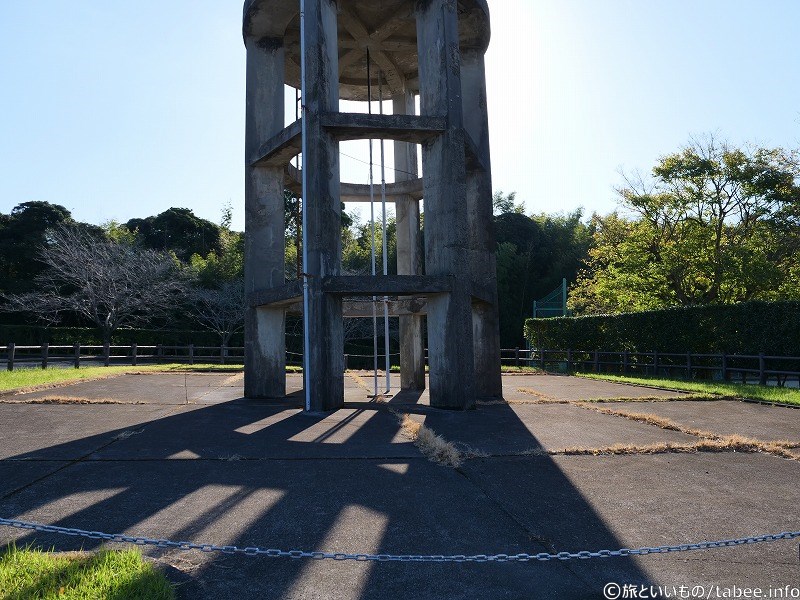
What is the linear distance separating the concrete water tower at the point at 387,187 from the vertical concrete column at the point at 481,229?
1.1 inches

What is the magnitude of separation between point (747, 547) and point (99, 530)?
4.56m

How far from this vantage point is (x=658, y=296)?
25.0m

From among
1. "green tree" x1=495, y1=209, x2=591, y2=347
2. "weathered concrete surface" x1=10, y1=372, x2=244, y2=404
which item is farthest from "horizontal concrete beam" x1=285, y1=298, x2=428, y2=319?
"green tree" x1=495, y1=209, x2=591, y2=347

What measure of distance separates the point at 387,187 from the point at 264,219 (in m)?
3.49

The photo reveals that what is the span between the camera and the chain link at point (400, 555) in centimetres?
369

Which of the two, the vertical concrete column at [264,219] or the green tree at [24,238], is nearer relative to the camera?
the vertical concrete column at [264,219]

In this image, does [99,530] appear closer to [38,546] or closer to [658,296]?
[38,546]

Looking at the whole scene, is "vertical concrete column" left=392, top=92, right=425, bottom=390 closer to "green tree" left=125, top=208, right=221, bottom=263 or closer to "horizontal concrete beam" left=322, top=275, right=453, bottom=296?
"horizontal concrete beam" left=322, top=275, right=453, bottom=296

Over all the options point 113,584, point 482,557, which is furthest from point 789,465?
point 113,584

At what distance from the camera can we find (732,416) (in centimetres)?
1073

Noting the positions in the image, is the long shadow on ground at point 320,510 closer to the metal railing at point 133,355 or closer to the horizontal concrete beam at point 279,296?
the horizontal concrete beam at point 279,296

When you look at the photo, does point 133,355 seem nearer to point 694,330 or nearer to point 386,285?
point 386,285

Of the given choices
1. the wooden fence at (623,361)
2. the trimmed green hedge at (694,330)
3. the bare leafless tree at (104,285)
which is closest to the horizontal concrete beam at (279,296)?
the wooden fence at (623,361)

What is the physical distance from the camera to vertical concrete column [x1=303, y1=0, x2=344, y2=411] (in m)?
11.5
